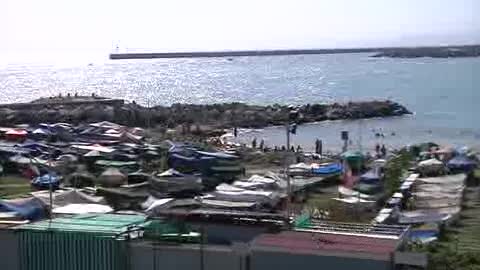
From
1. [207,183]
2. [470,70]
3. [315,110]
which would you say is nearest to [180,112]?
[315,110]

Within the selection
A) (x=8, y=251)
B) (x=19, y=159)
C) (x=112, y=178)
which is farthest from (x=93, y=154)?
(x=8, y=251)

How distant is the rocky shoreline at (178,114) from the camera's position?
46.4 m

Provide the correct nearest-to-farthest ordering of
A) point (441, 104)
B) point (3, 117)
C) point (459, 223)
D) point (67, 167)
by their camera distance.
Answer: point (459, 223), point (67, 167), point (3, 117), point (441, 104)

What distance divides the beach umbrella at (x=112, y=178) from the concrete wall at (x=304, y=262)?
544 inches

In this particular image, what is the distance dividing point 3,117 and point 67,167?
21.3 meters

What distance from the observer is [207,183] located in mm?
23953

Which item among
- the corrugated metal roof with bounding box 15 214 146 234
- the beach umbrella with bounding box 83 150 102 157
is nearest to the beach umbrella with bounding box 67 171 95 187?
the beach umbrella with bounding box 83 150 102 157

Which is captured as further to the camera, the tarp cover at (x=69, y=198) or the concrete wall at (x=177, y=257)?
the tarp cover at (x=69, y=198)

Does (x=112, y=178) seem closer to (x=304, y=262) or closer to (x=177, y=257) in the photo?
(x=177, y=257)

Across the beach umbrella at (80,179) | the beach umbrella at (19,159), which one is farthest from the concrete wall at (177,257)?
the beach umbrella at (19,159)

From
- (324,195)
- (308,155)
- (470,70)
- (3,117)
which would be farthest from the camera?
(470,70)

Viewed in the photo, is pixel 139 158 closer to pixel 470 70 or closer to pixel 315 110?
pixel 315 110

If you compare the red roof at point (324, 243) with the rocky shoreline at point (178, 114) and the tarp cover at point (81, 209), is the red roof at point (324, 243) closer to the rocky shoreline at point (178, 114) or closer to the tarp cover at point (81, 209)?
the tarp cover at point (81, 209)

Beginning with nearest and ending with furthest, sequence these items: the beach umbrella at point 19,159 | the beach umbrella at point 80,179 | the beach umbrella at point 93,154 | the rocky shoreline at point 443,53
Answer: the beach umbrella at point 80,179 → the beach umbrella at point 19,159 → the beach umbrella at point 93,154 → the rocky shoreline at point 443,53
